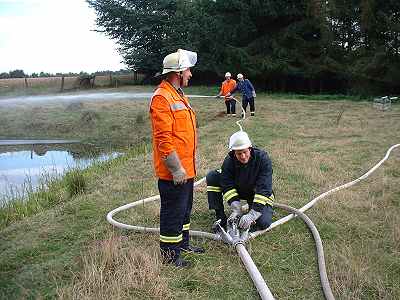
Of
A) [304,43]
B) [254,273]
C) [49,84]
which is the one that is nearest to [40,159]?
[254,273]

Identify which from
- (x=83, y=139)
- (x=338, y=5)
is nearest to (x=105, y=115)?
(x=83, y=139)

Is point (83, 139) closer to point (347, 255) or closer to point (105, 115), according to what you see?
point (105, 115)

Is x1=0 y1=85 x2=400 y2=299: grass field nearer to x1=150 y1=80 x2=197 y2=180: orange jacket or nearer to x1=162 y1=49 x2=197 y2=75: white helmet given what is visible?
x1=150 y1=80 x2=197 y2=180: orange jacket

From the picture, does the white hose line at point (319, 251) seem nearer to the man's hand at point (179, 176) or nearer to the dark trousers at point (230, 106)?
the man's hand at point (179, 176)

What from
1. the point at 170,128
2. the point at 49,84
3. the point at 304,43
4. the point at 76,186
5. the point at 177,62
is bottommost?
the point at 76,186

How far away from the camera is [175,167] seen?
3.59m

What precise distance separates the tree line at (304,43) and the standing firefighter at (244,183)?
55.3 ft

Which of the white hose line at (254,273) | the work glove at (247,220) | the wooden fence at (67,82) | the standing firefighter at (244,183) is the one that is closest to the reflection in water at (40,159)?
the standing firefighter at (244,183)

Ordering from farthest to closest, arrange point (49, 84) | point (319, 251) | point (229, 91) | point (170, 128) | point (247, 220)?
1. point (49, 84)
2. point (229, 91)
3. point (247, 220)
4. point (319, 251)
5. point (170, 128)

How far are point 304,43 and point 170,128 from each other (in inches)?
793

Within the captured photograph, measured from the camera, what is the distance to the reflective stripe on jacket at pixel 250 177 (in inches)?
173

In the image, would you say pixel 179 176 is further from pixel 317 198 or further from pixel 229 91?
pixel 229 91

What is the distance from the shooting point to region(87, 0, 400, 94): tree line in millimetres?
19969

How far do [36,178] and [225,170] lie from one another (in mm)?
5880
